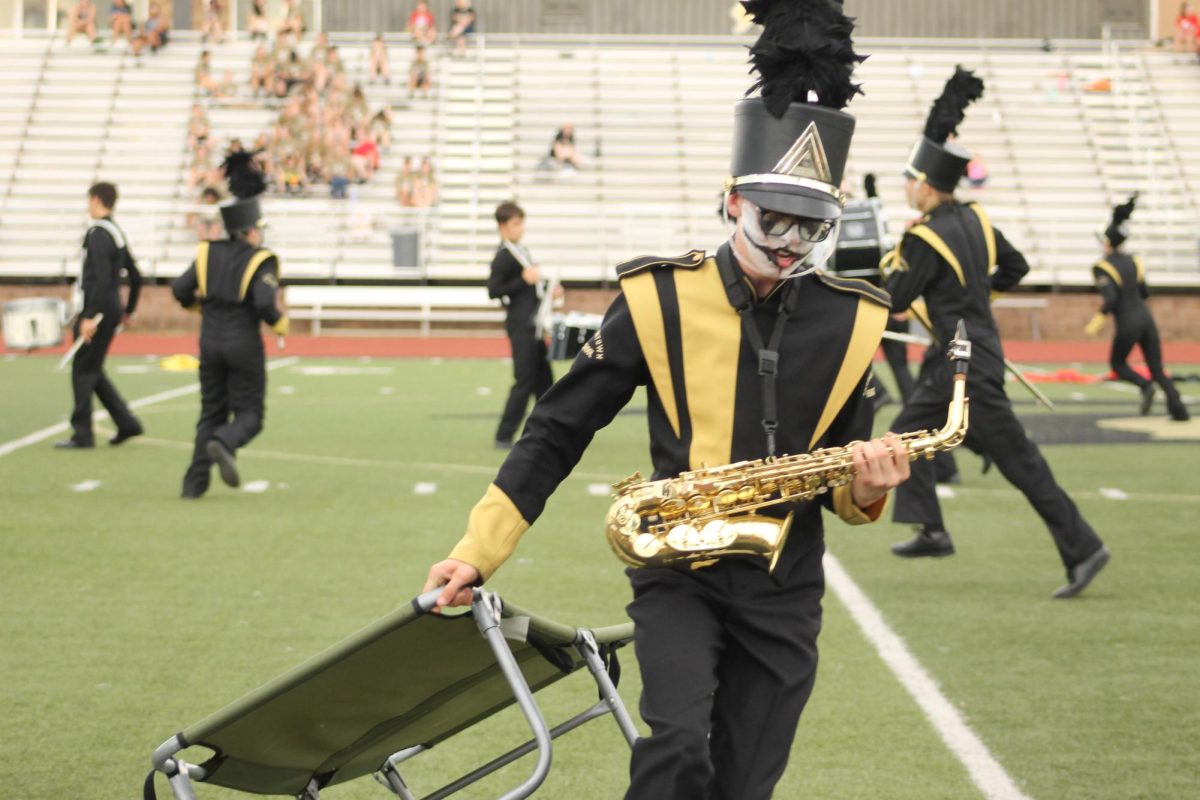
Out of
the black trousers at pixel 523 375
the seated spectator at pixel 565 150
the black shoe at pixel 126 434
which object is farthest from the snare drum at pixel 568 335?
the seated spectator at pixel 565 150

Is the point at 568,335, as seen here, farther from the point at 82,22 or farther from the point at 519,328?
the point at 82,22

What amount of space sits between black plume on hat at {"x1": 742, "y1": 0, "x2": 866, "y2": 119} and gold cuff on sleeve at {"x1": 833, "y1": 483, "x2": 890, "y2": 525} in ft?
2.79

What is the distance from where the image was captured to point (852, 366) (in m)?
4.19

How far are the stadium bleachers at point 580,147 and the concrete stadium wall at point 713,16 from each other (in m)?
1.01

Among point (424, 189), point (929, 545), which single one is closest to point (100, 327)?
point (929, 545)

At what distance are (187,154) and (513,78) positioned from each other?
693 centimetres

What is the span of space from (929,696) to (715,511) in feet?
9.24

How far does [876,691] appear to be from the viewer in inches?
261

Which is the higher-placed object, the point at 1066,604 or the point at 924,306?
the point at 924,306

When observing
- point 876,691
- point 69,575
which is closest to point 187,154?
point 69,575

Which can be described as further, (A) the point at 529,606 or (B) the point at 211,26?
(B) the point at 211,26

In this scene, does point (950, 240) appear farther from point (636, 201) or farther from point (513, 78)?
point (513, 78)

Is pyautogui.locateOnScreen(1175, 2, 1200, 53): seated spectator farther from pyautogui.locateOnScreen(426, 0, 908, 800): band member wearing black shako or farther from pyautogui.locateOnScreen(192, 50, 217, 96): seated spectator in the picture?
pyautogui.locateOnScreen(426, 0, 908, 800): band member wearing black shako

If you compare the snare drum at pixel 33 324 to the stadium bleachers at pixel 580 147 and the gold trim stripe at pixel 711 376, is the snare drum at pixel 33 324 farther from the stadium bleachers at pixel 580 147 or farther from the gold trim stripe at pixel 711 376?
the gold trim stripe at pixel 711 376
